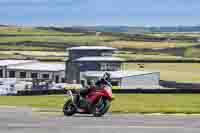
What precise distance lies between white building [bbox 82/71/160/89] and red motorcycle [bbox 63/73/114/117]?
49611 mm

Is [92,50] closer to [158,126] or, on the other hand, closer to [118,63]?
[118,63]

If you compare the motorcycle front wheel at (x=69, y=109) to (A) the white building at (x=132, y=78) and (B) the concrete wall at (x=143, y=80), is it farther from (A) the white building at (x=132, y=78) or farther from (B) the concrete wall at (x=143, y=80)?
(B) the concrete wall at (x=143, y=80)

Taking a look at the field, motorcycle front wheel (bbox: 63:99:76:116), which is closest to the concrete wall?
the field

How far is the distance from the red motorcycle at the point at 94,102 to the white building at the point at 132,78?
49.6 m

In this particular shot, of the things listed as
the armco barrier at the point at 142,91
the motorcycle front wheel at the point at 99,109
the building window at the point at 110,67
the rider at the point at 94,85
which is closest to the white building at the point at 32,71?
the building window at the point at 110,67

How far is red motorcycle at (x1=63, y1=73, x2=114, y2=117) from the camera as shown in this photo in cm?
2167

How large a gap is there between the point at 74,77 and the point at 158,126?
6945 cm

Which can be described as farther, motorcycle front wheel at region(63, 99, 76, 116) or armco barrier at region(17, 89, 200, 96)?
armco barrier at region(17, 89, 200, 96)

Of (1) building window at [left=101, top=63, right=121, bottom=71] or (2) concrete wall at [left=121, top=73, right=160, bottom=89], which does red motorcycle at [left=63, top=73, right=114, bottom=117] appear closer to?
(2) concrete wall at [left=121, top=73, right=160, bottom=89]

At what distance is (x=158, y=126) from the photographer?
58.3 feet

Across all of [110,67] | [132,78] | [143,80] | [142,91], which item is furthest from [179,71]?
[142,91]

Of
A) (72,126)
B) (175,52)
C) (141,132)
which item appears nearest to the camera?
(141,132)

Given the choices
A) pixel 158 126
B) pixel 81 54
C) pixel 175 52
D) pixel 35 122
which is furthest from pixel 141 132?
pixel 175 52

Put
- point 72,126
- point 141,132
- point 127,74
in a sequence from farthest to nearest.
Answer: point 127,74 → point 72,126 → point 141,132
